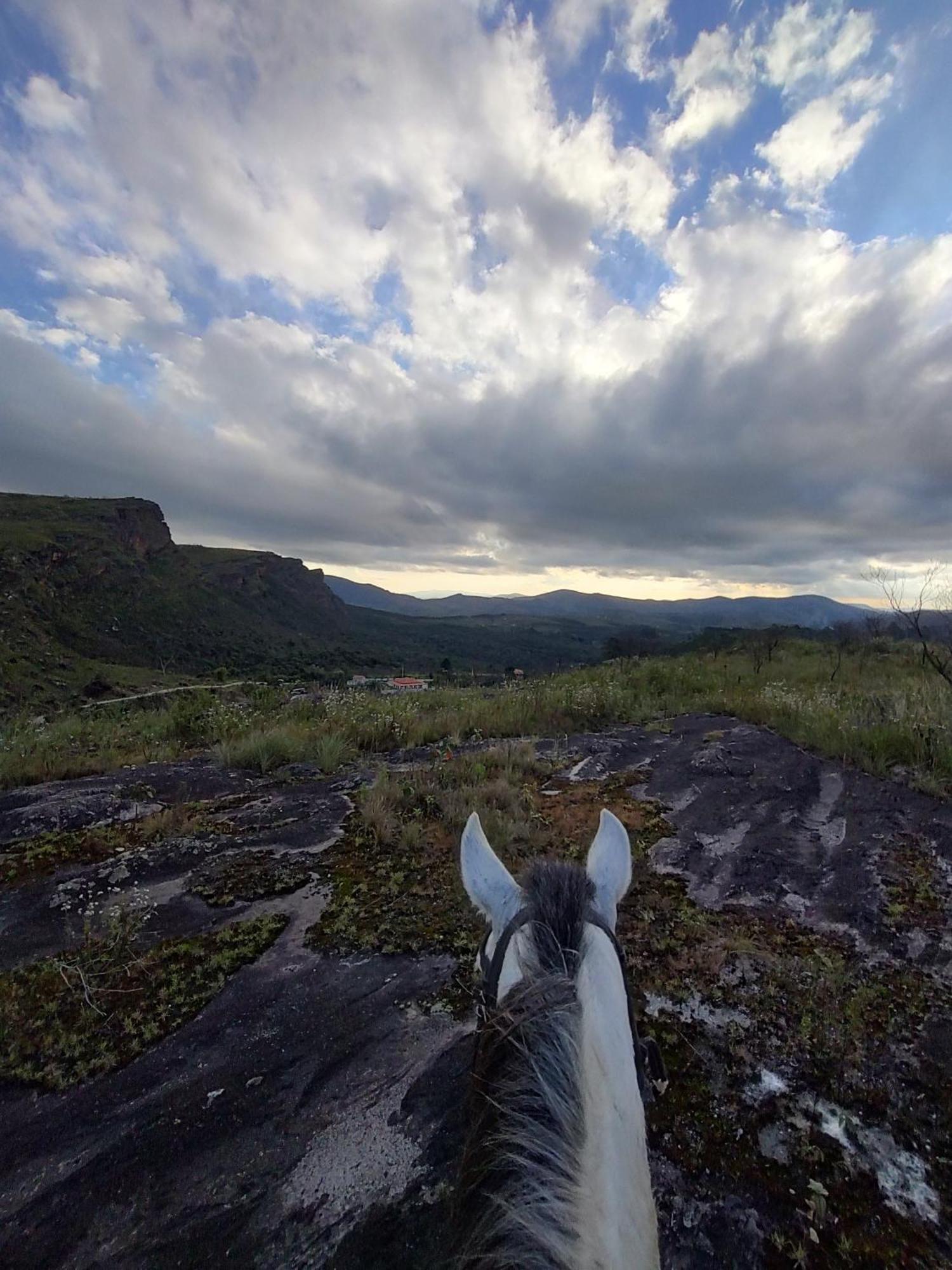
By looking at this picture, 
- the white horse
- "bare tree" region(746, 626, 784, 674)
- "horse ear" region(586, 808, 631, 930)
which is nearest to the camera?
the white horse

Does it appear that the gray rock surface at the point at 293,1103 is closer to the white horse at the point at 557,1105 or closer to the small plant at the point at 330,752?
the white horse at the point at 557,1105

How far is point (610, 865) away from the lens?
Result: 1.88 m

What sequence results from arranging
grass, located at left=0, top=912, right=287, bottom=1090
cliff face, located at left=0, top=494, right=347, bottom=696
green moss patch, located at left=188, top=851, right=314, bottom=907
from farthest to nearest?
cliff face, located at left=0, top=494, right=347, bottom=696, green moss patch, located at left=188, top=851, right=314, bottom=907, grass, located at left=0, top=912, right=287, bottom=1090

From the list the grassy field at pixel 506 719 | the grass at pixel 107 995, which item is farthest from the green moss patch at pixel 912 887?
the grass at pixel 107 995

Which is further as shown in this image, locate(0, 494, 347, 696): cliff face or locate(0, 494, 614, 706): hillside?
locate(0, 494, 347, 696): cliff face

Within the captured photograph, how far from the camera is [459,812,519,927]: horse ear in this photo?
5.49 ft

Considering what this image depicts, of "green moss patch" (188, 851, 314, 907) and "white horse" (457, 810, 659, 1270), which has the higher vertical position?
"white horse" (457, 810, 659, 1270)

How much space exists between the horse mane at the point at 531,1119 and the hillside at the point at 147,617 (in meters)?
14.6

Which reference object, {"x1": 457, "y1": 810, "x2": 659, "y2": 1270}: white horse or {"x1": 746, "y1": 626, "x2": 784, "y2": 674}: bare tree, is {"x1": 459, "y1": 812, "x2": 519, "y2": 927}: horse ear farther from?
{"x1": 746, "y1": 626, "x2": 784, "y2": 674}: bare tree

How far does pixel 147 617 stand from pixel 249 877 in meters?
58.3

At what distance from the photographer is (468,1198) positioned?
1074 millimetres

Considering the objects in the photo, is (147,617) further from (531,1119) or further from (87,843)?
(531,1119)

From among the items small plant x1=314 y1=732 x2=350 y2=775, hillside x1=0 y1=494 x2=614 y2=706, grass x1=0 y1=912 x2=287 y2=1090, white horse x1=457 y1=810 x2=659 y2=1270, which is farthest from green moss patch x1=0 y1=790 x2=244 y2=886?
hillside x1=0 y1=494 x2=614 y2=706

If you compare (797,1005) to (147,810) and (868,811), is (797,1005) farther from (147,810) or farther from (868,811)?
(147,810)
